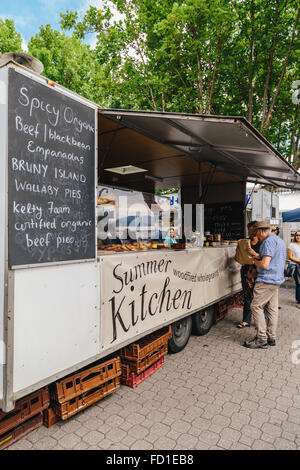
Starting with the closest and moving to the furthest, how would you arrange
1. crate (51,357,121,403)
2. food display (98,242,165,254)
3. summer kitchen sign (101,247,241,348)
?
1. crate (51,357,121,403)
2. summer kitchen sign (101,247,241,348)
3. food display (98,242,165,254)

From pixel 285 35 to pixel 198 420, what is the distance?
934cm

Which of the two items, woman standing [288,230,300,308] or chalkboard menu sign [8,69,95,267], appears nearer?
chalkboard menu sign [8,69,95,267]

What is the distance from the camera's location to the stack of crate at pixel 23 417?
252cm

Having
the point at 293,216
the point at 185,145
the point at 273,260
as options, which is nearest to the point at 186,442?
the point at 273,260

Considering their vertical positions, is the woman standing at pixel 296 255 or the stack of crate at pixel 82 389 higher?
the woman standing at pixel 296 255

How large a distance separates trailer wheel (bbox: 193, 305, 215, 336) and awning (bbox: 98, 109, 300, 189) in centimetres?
284

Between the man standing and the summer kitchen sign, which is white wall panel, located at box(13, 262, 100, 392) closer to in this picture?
the summer kitchen sign

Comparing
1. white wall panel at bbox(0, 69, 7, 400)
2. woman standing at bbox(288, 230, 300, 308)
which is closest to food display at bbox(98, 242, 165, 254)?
white wall panel at bbox(0, 69, 7, 400)

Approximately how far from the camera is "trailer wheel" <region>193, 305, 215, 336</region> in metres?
5.45

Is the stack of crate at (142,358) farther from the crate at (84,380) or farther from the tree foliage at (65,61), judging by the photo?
the tree foliage at (65,61)

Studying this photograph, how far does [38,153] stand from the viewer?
2.47m

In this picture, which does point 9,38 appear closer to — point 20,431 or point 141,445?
point 20,431

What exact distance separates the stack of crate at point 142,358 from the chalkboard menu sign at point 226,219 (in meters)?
4.74

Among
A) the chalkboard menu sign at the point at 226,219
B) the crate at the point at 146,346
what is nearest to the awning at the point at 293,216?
the chalkboard menu sign at the point at 226,219
